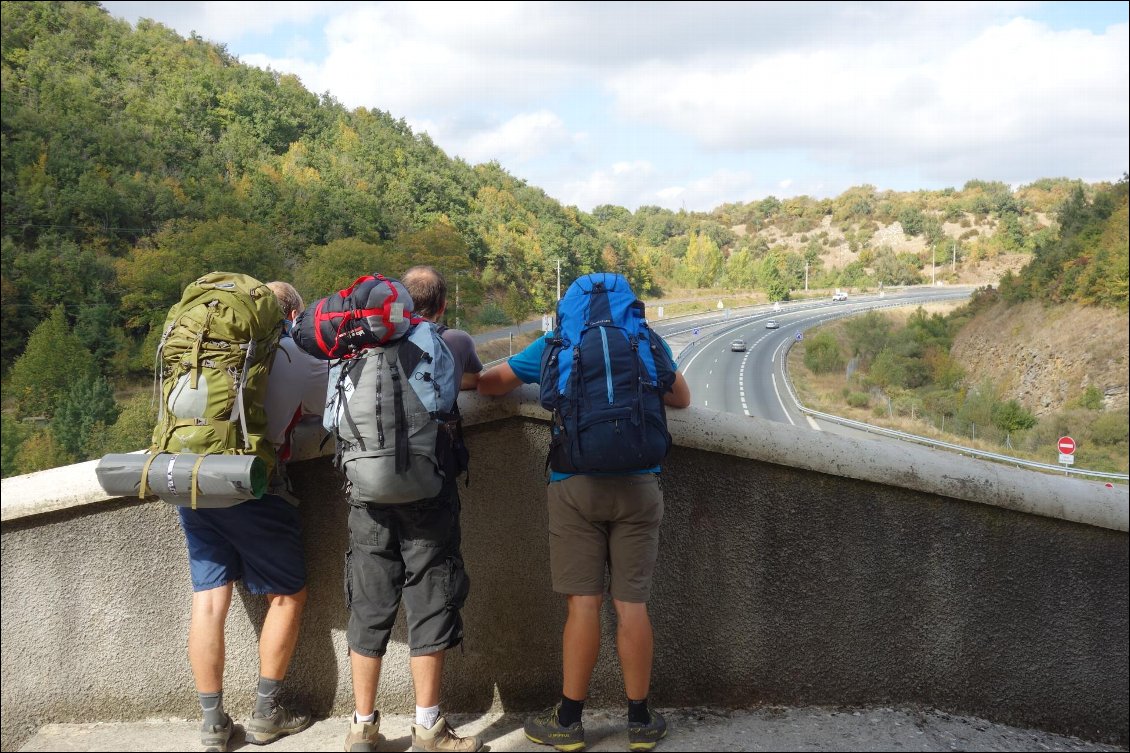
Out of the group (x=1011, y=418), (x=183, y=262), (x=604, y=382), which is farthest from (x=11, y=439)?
(x=604, y=382)

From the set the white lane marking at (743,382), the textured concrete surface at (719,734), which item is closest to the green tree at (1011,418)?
the white lane marking at (743,382)

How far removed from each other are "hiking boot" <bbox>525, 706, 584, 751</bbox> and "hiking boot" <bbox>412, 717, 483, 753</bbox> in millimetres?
166

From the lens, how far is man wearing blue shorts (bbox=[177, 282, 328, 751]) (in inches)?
84.5

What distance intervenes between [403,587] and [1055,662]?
1.95 meters

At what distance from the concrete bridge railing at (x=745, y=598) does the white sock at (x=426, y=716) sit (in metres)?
0.33

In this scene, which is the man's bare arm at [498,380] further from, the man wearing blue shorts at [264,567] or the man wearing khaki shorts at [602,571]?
the man wearing blue shorts at [264,567]

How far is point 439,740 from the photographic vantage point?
2.12 metres

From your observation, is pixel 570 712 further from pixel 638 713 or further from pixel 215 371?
pixel 215 371

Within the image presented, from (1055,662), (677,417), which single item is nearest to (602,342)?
(677,417)

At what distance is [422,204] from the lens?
89188 millimetres

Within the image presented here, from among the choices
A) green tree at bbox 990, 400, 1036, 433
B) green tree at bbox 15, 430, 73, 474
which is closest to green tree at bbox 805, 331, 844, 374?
green tree at bbox 990, 400, 1036, 433

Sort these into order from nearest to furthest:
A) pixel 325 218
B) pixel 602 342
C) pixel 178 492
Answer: pixel 178 492 < pixel 602 342 < pixel 325 218

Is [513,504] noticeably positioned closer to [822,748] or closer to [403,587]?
[403,587]

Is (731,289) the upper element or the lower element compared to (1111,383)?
upper
